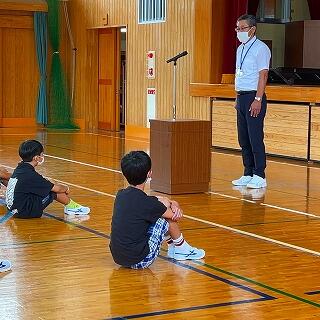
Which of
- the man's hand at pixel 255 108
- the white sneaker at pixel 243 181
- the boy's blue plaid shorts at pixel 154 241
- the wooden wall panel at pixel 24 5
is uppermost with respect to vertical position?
the wooden wall panel at pixel 24 5

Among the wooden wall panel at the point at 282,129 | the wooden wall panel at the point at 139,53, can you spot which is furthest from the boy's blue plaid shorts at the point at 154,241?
the wooden wall panel at the point at 139,53

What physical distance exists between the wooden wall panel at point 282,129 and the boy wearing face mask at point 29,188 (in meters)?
4.89

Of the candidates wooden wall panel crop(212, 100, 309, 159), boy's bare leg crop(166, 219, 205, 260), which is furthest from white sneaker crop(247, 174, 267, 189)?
boy's bare leg crop(166, 219, 205, 260)

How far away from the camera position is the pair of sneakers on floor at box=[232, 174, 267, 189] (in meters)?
7.29

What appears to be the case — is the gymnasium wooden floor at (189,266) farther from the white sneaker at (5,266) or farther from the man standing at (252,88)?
the man standing at (252,88)

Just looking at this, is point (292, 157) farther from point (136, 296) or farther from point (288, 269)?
point (136, 296)

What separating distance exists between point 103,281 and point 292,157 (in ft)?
21.4

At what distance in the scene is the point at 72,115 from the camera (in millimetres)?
15828

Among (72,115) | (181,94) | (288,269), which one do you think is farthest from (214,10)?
(288,269)

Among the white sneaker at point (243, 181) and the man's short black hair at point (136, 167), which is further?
the white sneaker at point (243, 181)

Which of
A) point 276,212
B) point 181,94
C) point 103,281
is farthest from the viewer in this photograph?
point 181,94

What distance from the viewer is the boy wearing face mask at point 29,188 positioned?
5426mm

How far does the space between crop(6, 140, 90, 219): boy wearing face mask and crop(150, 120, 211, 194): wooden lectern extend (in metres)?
1.41

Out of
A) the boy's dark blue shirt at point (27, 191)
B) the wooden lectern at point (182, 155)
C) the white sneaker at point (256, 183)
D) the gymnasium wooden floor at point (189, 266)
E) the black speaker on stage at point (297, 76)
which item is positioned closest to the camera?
the gymnasium wooden floor at point (189, 266)
